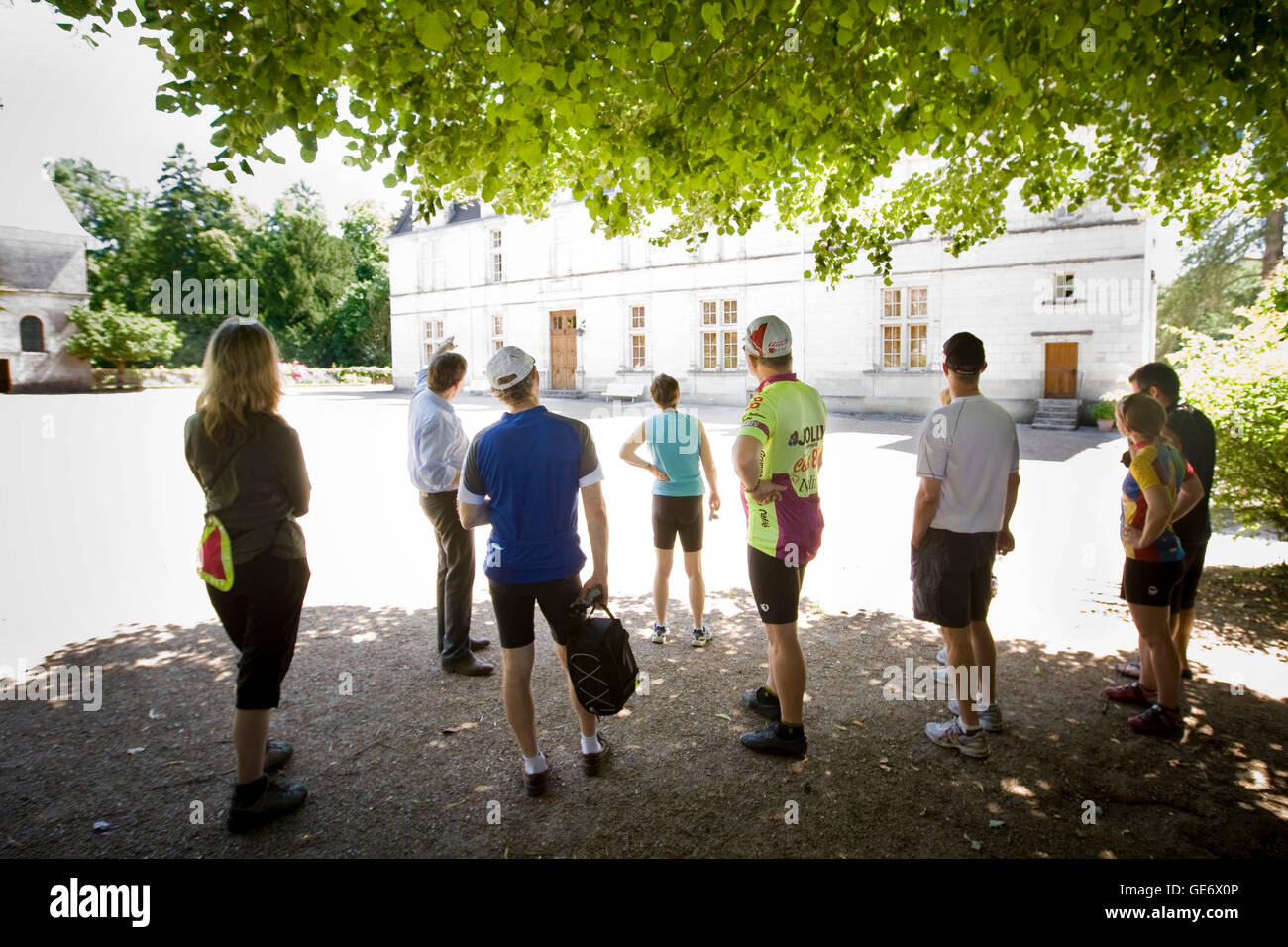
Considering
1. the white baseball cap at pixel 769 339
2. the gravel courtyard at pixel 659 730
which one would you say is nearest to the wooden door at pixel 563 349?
the gravel courtyard at pixel 659 730

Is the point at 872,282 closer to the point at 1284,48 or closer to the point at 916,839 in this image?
the point at 1284,48

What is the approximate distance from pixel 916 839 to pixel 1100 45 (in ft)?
13.8

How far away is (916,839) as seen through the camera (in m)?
3.40

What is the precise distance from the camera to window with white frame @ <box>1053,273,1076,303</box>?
23.9m

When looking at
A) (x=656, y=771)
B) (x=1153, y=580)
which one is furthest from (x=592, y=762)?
(x=1153, y=580)

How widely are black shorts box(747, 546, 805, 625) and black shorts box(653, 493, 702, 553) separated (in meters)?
1.57

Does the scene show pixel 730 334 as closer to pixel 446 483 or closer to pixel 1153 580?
pixel 446 483

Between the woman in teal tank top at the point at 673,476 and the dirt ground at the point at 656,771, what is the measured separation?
2.46 feet

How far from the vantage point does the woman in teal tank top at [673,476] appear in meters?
5.46

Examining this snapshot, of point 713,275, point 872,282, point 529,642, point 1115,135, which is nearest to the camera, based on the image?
point 529,642

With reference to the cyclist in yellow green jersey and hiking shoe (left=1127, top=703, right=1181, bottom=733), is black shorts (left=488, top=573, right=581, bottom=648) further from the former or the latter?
hiking shoe (left=1127, top=703, right=1181, bottom=733)
